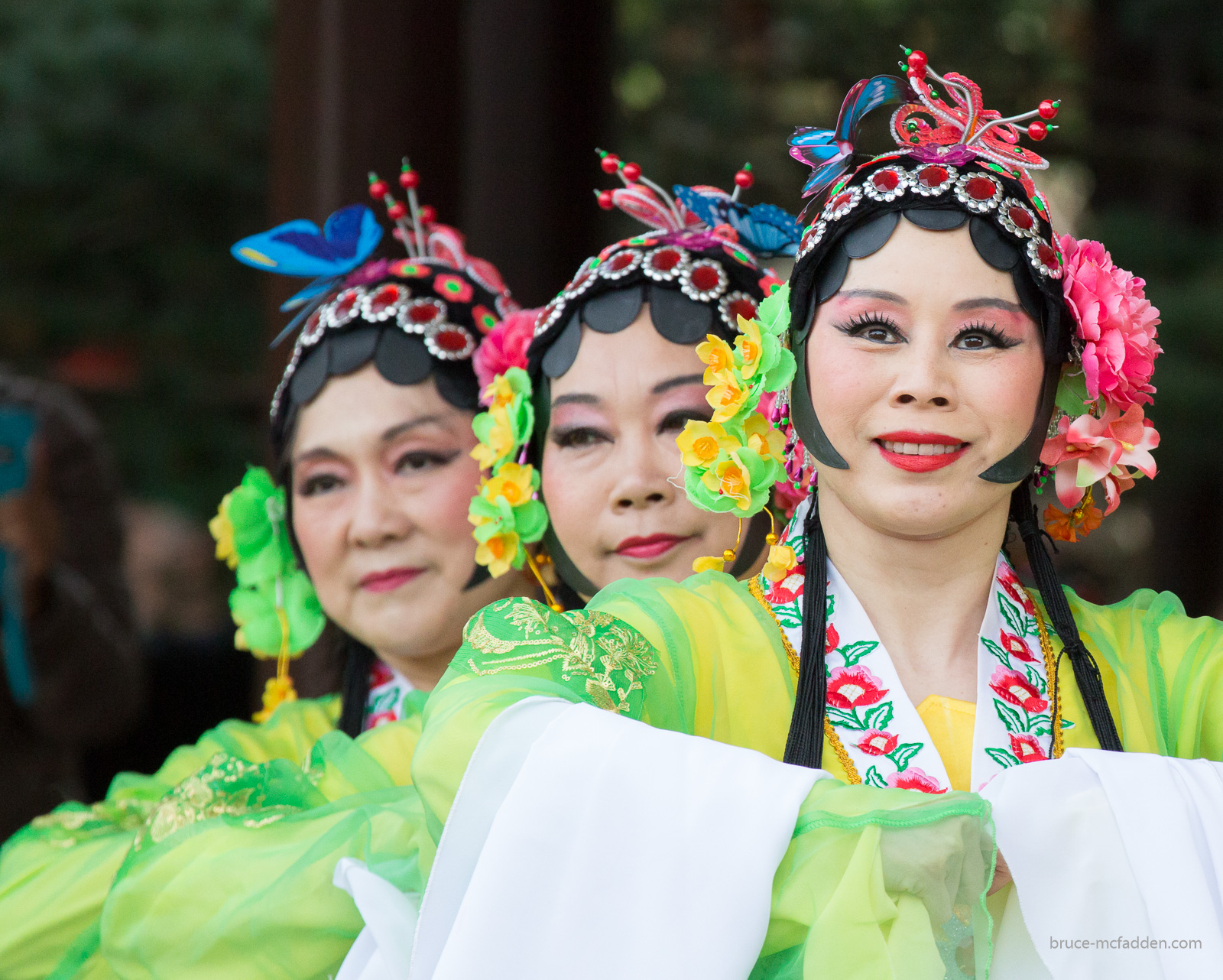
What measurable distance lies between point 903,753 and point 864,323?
22.1 inches

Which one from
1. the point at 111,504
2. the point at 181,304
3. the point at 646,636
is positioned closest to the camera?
the point at 646,636

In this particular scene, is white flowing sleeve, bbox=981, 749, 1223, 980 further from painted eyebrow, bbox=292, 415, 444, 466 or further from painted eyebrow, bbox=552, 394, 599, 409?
painted eyebrow, bbox=292, 415, 444, 466

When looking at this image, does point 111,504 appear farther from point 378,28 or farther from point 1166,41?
point 1166,41

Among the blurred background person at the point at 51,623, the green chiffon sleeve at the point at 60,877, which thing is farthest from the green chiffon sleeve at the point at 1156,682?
the blurred background person at the point at 51,623

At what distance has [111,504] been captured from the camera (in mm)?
4324

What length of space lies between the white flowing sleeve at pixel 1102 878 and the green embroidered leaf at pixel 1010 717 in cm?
30

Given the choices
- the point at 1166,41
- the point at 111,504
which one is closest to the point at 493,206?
the point at 111,504

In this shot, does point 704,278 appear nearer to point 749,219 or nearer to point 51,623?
point 749,219

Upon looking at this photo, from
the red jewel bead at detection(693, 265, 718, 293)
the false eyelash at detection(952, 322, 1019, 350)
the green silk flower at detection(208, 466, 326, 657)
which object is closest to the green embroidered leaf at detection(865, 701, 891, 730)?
the false eyelash at detection(952, 322, 1019, 350)

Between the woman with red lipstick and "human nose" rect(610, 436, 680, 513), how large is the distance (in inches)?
8.9

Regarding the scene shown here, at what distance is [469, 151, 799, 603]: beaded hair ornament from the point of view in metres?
2.42

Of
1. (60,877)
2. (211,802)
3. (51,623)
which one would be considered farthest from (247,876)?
Answer: (51,623)

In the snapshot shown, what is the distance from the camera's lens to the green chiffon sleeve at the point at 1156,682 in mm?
1953

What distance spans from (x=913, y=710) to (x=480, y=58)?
3.12 meters
